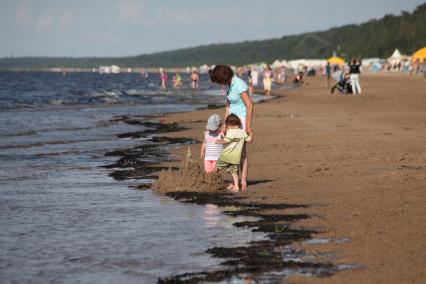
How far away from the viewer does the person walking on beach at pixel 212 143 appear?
1066 cm

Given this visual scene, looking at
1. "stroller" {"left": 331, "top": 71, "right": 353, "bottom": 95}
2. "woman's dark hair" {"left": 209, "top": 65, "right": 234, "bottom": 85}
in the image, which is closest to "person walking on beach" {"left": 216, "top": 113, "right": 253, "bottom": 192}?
"woman's dark hair" {"left": 209, "top": 65, "right": 234, "bottom": 85}

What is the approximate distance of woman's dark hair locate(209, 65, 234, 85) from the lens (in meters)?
9.99

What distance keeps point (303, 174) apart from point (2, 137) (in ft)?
39.9

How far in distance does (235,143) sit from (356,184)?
5.36ft

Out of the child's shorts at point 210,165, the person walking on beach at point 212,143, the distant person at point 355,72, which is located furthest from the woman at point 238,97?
the distant person at point 355,72

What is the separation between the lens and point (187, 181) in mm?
10336

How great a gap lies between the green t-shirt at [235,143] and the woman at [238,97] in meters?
0.09

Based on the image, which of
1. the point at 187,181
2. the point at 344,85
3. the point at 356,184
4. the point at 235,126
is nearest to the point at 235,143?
the point at 235,126

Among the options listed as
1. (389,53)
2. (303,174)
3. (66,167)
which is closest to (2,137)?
(66,167)

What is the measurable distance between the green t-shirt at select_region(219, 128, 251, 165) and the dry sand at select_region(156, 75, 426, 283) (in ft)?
1.55

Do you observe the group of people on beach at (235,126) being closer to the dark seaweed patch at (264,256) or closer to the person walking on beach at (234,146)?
the person walking on beach at (234,146)

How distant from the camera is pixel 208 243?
7.03 metres

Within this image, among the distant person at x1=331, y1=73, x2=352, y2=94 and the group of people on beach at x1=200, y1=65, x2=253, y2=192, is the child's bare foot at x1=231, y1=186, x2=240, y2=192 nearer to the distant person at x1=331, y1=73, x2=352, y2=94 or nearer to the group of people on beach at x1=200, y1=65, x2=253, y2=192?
the group of people on beach at x1=200, y1=65, x2=253, y2=192

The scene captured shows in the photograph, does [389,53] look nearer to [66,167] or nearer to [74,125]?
[74,125]
